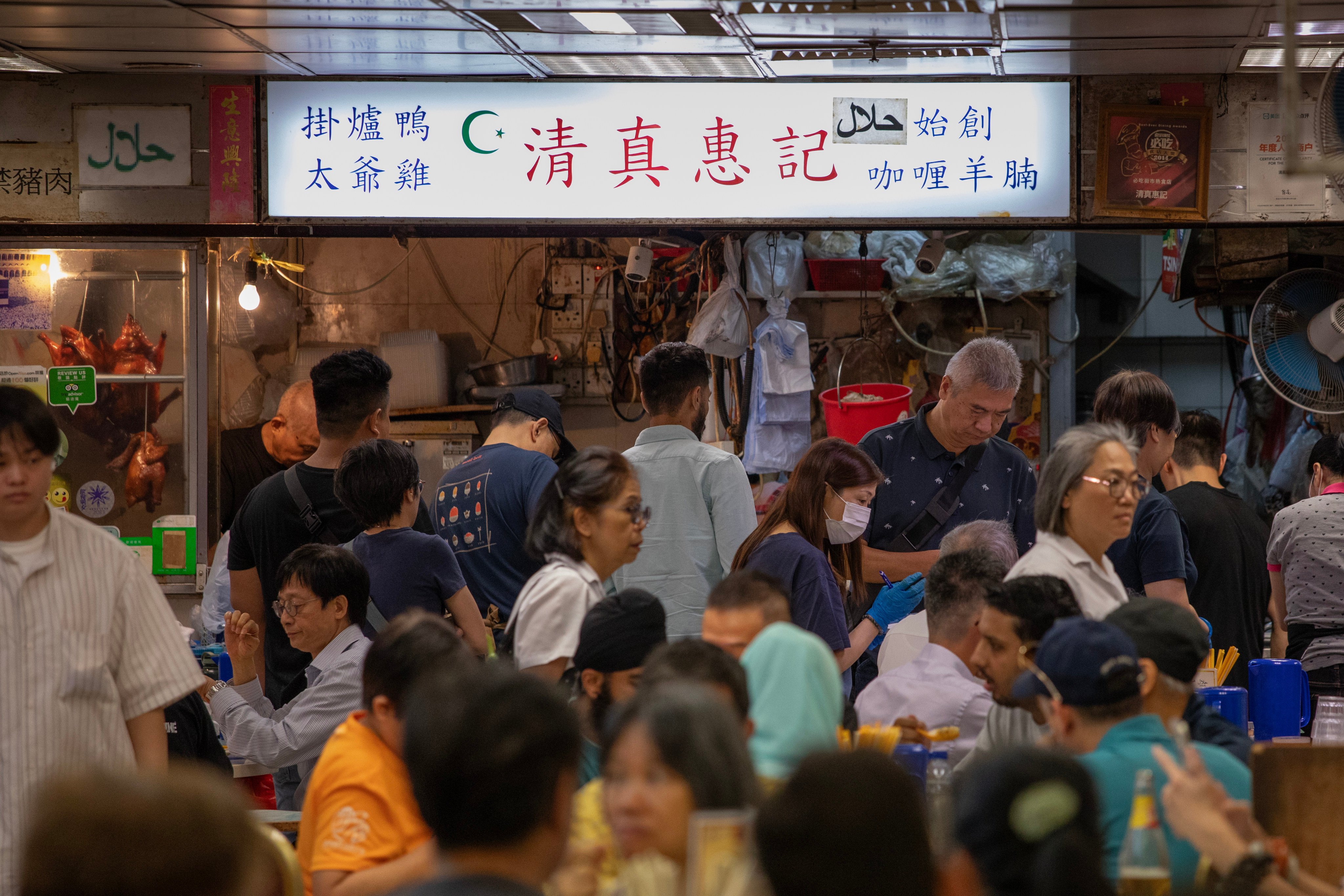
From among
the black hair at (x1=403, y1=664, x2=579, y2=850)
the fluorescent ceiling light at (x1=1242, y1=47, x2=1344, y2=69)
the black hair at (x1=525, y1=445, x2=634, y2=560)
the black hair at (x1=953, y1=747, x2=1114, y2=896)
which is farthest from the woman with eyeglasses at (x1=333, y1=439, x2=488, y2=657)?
the fluorescent ceiling light at (x1=1242, y1=47, x2=1344, y2=69)

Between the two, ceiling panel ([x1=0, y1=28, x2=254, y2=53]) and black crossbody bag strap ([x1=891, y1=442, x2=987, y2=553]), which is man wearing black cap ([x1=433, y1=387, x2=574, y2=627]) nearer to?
black crossbody bag strap ([x1=891, y1=442, x2=987, y2=553])

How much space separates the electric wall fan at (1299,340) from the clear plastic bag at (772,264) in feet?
7.82

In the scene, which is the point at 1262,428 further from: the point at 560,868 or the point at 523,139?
the point at 560,868

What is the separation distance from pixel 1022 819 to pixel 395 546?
2550 millimetres

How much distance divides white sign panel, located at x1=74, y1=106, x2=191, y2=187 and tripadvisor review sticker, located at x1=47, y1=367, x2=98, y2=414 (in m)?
0.92

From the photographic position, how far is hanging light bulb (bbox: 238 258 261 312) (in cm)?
758

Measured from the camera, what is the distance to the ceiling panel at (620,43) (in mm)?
4723

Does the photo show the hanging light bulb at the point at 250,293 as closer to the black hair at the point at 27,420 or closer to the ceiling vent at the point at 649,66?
the ceiling vent at the point at 649,66

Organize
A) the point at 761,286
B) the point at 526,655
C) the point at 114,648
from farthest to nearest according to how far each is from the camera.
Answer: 1. the point at 761,286
2. the point at 526,655
3. the point at 114,648

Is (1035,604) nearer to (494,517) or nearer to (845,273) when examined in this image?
(494,517)

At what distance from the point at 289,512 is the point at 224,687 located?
2.48ft

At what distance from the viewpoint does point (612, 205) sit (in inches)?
205

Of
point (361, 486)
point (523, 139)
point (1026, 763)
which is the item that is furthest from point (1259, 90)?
point (1026, 763)

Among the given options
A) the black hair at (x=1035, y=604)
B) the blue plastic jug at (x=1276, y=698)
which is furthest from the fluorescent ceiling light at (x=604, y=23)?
the blue plastic jug at (x=1276, y=698)
